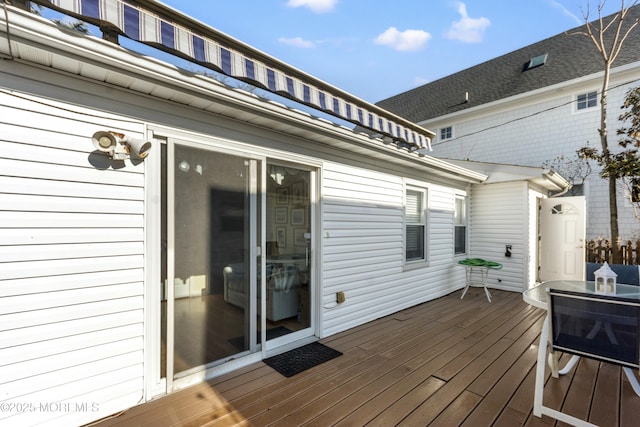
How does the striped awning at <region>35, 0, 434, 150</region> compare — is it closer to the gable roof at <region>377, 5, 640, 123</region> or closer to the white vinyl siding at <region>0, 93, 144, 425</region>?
the white vinyl siding at <region>0, 93, 144, 425</region>

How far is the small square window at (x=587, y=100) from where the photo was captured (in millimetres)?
7719

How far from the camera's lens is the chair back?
185 cm

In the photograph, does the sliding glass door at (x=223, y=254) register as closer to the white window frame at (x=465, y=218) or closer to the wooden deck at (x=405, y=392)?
the wooden deck at (x=405, y=392)

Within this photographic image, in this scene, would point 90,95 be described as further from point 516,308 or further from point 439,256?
point 516,308

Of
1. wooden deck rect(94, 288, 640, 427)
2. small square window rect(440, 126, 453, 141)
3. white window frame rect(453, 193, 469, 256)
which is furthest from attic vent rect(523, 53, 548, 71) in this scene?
wooden deck rect(94, 288, 640, 427)

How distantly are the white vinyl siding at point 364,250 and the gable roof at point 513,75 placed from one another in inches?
272

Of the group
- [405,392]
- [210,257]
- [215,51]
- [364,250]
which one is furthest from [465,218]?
[215,51]

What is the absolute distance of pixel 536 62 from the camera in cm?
947

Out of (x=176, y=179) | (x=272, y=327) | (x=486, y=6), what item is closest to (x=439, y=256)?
(x=272, y=327)

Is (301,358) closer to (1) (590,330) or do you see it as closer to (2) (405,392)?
(2) (405,392)

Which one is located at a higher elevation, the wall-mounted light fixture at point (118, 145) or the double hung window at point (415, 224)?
the wall-mounted light fixture at point (118, 145)

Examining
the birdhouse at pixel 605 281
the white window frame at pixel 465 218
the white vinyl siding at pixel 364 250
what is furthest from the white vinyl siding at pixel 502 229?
the birdhouse at pixel 605 281

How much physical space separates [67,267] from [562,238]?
26.0ft

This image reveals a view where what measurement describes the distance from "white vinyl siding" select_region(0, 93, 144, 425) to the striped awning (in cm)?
68
